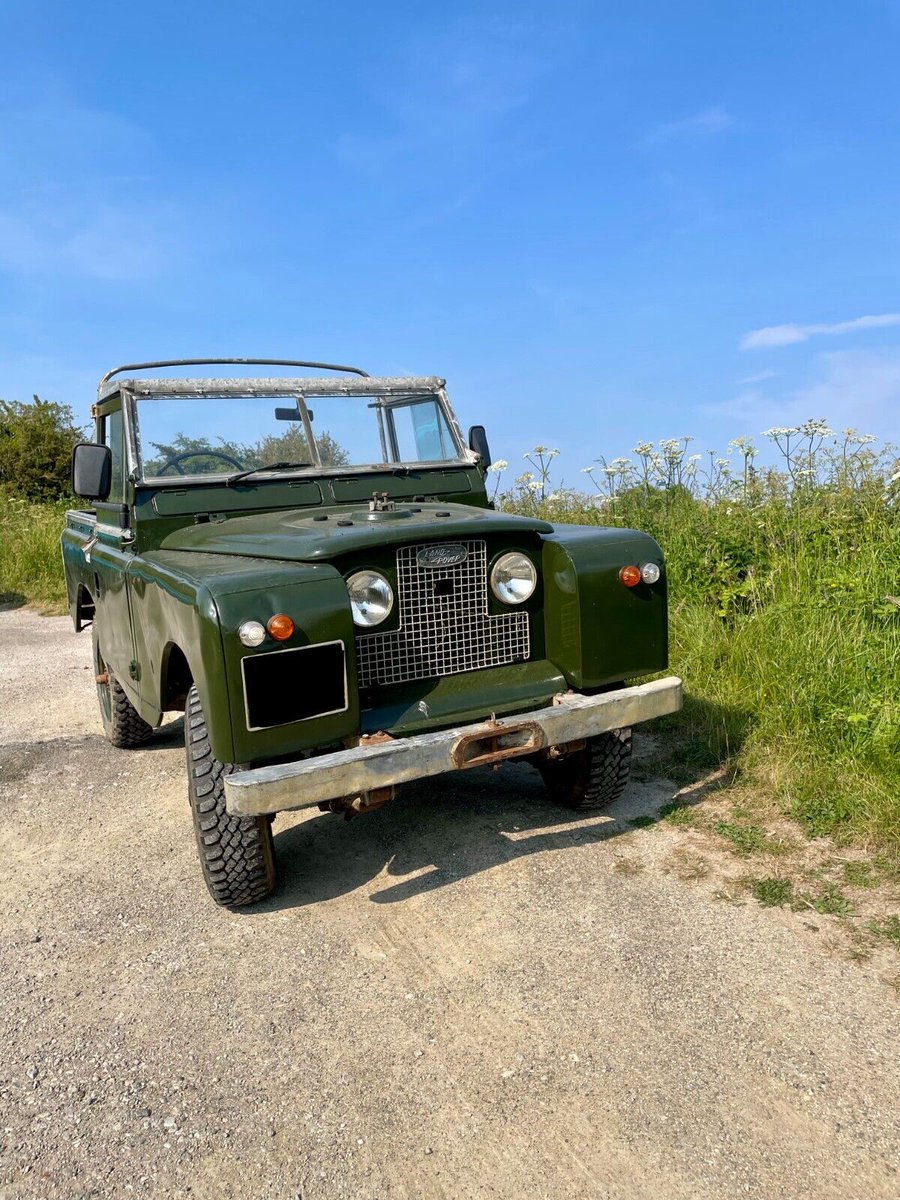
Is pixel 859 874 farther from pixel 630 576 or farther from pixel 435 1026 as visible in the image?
pixel 435 1026

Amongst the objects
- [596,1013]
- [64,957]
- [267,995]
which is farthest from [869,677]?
[64,957]

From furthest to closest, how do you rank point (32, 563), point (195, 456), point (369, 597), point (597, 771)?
point (32, 563)
point (195, 456)
point (597, 771)
point (369, 597)

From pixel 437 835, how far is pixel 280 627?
150 centimetres

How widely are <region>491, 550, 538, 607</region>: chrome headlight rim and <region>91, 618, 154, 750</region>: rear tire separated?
2.63 metres

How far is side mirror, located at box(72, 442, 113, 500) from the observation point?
14.7 ft

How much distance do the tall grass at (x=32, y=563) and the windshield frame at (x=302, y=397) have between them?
7890 millimetres

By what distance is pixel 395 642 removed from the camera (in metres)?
3.61

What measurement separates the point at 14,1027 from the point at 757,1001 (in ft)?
7.58

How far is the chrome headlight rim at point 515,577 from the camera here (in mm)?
3781

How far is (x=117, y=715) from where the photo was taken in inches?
219

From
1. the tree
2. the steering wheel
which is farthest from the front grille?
the tree

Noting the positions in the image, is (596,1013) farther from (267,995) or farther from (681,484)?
(681,484)

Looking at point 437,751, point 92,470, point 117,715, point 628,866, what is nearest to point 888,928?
Result: point 628,866

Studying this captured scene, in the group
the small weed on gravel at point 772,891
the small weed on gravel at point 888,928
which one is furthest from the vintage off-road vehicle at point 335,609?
the small weed on gravel at point 888,928
